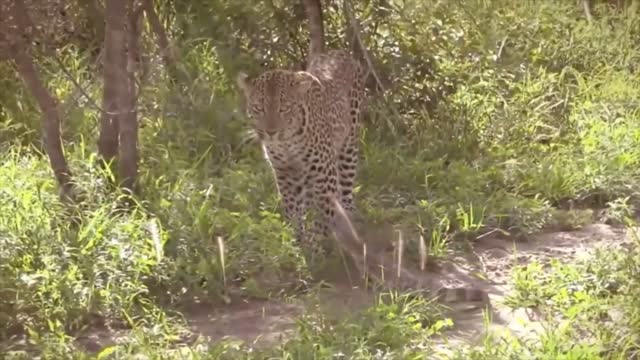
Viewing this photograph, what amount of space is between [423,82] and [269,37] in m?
1.27

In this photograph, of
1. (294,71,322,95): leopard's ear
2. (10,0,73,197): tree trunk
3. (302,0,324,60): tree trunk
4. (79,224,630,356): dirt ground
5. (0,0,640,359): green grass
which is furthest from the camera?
(302,0,324,60): tree trunk

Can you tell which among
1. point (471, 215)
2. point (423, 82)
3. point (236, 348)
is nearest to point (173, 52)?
point (423, 82)

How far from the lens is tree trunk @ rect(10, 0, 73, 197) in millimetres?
6816

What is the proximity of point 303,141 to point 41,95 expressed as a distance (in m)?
1.59

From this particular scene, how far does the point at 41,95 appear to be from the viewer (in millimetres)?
7027

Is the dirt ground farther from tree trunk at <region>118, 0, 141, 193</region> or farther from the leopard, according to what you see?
tree trunk at <region>118, 0, 141, 193</region>

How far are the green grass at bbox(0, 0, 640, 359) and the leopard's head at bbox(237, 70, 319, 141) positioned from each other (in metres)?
0.55

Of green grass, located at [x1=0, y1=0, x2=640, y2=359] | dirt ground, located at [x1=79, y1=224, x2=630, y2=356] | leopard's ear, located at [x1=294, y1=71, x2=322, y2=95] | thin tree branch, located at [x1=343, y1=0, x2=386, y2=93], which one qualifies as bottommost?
dirt ground, located at [x1=79, y1=224, x2=630, y2=356]

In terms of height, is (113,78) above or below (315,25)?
below

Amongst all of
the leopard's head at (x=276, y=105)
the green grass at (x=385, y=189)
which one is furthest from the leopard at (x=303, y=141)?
the green grass at (x=385, y=189)

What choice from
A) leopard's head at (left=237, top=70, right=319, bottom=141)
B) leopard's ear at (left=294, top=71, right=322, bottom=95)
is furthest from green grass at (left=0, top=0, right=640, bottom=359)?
leopard's ear at (left=294, top=71, right=322, bottom=95)

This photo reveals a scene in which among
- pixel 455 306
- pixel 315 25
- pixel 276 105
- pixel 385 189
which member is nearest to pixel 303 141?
pixel 276 105

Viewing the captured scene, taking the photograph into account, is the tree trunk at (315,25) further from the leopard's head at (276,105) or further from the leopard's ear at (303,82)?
the leopard's head at (276,105)

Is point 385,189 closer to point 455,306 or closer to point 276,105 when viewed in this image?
point 276,105
